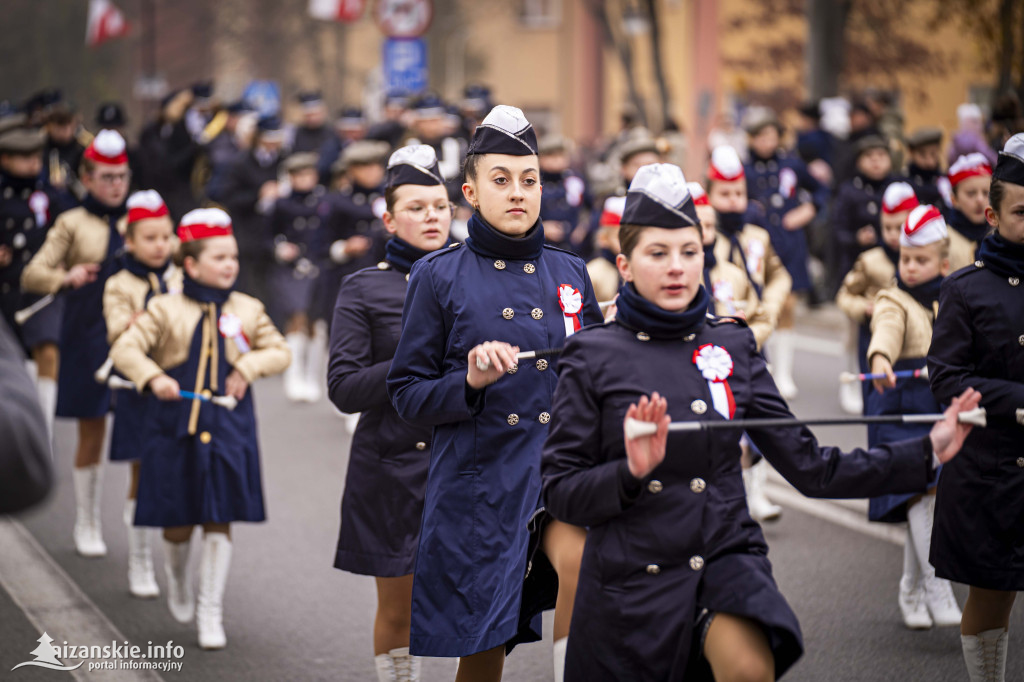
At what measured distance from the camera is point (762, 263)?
8258 millimetres

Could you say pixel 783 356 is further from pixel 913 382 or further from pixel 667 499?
pixel 667 499

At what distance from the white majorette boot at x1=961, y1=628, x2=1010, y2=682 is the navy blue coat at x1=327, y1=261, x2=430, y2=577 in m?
2.05

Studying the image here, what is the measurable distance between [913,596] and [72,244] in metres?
5.44

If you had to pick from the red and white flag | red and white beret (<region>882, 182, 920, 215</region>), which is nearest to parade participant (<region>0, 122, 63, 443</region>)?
red and white beret (<region>882, 182, 920, 215</region>)

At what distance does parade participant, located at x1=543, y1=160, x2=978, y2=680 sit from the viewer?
3574 mm

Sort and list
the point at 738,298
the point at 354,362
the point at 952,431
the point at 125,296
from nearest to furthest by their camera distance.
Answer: the point at 952,431
the point at 354,362
the point at 125,296
the point at 738,298

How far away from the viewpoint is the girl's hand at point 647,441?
11.1ft

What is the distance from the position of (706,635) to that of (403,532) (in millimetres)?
1849

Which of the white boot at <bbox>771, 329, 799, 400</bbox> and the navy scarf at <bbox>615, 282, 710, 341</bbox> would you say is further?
the white boot at <bbox>771, 329, 799, 400</bbox>

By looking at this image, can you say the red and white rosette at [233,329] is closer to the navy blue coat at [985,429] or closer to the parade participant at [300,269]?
the navy blue coat at [985,429]

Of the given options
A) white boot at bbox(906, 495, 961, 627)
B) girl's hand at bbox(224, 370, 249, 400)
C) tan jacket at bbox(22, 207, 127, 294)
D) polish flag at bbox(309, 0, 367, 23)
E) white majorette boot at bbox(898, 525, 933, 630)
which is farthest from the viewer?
polish flag at bbox(309, 0, 367, 23)

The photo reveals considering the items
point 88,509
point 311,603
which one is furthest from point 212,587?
point 88,509

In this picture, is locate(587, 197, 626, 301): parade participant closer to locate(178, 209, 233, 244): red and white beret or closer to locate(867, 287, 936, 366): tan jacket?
locate(867, 287, 936, 366): tan jacket

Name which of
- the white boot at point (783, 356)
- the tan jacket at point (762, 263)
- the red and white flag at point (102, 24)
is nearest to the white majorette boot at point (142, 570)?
the tan jacket at point (762, 263)
